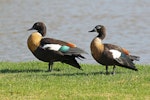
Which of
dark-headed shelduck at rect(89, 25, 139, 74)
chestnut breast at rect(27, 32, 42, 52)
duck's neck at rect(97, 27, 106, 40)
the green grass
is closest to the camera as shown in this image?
the green grass

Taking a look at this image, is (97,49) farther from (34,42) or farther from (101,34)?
(34,42)

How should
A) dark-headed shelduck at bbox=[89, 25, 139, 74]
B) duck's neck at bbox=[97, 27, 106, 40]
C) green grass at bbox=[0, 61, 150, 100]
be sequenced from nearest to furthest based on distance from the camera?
green grass at bbox=[0, 61, 150, 100] → dark-headed shelduck at bbox=[89, 25, 139, 74] → duck's neck at bbox=[97, 27, 106, 40]

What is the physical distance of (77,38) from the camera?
71.6 feet

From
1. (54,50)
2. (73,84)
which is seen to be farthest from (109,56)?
(73,84)

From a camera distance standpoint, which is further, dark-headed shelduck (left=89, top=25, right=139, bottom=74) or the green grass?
dark-headed shelduck (left=89, top=25, right=139, bottom=74)

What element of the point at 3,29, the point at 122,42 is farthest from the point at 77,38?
the point at 3,29

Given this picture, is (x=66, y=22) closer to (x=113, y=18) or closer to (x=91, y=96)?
(x=113, y=18)

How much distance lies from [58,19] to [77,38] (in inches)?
245

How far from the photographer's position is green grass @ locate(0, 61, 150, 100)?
9.04 m

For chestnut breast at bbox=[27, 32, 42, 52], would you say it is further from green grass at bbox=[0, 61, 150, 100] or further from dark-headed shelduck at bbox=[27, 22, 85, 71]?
green grass at bbox=[0, 61, 150, 100]

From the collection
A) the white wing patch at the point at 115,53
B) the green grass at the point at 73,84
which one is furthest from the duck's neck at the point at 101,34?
the green grass at the point at 73,84

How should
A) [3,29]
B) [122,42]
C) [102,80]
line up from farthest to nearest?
[3,29]
[122,42]
[102,80]

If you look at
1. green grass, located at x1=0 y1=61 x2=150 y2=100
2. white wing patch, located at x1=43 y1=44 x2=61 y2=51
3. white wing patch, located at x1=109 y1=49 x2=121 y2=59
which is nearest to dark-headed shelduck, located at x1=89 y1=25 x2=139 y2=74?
white wing patch, located at x1=109 y1=49 x2=121 y2=59

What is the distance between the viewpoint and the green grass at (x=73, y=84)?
9039mm
